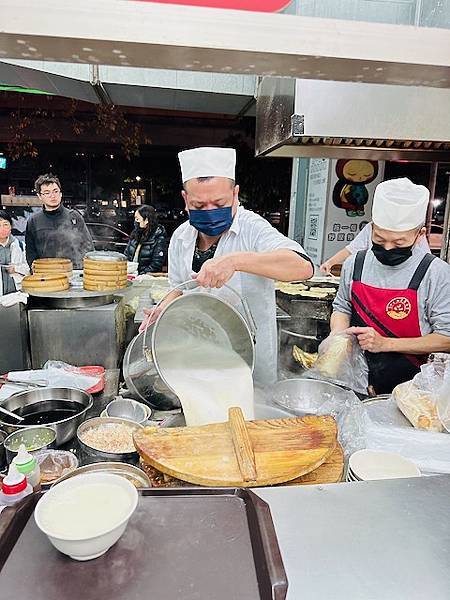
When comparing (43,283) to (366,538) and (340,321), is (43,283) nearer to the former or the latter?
(340,321)

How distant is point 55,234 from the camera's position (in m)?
4.50

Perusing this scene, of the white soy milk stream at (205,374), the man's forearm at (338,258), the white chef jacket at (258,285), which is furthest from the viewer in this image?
the man's forearm at (338,258)

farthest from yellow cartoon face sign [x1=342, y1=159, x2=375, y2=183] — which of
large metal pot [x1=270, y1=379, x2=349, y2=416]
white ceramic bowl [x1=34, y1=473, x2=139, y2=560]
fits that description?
white ceramic bowl [x1=34, y1=473, x2=139, y2=560]

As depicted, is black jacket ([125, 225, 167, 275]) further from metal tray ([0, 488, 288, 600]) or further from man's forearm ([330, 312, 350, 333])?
metal tray ([0, 488, 288, 600])

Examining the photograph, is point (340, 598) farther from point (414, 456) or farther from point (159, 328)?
point (159, 328)

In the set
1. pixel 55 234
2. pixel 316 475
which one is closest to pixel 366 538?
pixel 316 475

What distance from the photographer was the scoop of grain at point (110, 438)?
4.21 ft

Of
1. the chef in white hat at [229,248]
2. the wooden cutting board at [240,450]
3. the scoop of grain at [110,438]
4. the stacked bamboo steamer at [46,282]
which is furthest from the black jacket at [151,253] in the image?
the wooden cutting board at [240,450]

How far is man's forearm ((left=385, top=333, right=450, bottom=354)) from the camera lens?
2.00 m

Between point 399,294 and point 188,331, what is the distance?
108 cm

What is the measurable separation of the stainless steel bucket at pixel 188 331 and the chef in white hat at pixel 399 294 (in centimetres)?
67

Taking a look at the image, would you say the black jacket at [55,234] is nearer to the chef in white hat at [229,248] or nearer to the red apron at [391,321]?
the chef in white hat at [229,248]

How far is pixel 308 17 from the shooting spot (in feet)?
1.86

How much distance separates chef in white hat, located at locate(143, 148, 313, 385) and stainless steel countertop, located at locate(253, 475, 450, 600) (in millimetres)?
831
